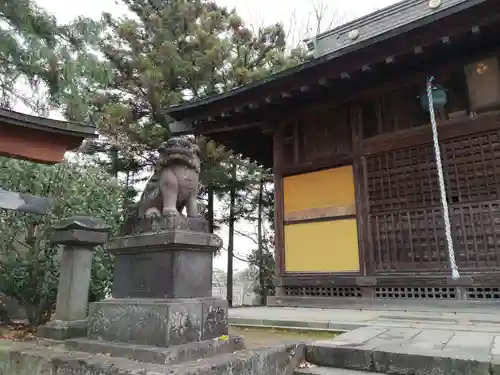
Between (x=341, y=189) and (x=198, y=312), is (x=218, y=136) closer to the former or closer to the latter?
(x=341, y=189)

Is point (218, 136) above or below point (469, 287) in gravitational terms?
above

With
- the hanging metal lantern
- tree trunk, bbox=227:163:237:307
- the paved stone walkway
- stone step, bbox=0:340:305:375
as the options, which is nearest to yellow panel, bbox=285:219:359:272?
the paved stone walkway

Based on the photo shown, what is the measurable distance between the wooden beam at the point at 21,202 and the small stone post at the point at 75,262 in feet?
2.64

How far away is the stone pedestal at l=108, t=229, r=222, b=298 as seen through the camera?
2820 millimetres

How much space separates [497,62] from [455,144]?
4.19 feet

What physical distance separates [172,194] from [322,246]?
422 cm

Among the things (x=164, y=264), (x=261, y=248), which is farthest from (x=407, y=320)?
(x=261, y=248)

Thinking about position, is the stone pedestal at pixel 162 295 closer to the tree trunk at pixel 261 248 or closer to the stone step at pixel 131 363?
the stone step at pixel 131 363

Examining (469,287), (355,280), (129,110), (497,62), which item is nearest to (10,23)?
(129,110)

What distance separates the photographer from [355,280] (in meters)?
6.16

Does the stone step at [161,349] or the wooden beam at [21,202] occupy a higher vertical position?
the wooden beam at [21,202]

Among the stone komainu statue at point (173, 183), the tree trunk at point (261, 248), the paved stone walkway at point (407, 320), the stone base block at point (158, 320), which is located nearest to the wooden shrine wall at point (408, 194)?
the paved stone walkway at point (407, 320)

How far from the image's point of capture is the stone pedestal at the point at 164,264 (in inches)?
111

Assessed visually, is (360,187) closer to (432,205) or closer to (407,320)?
(432,205)
